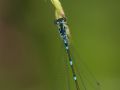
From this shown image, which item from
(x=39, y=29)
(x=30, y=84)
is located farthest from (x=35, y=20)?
(x=30, y=84)

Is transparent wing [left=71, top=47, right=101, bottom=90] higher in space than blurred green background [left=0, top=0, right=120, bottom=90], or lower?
lower

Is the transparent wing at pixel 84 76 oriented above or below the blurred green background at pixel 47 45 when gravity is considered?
below

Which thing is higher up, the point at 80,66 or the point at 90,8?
the point at 90,8

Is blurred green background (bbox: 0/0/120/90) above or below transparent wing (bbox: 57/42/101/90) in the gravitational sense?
above

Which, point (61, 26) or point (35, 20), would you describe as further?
point (35, 20)

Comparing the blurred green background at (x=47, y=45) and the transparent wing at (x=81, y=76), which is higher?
the blurred green background at (x=47, y=45)

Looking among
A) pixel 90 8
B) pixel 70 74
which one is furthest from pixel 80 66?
pixel 90 8

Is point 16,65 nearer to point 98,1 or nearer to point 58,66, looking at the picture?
point 58,66
